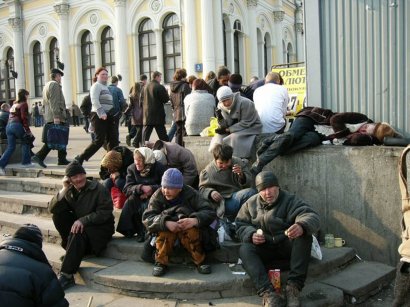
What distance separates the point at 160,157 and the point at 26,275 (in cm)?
340

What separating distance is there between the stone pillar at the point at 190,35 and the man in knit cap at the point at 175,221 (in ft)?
59.0

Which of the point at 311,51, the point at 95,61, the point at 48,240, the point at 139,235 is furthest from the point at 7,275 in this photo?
the point at 95,61

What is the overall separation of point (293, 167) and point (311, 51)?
162 cm

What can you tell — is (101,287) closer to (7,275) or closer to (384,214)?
(7,275)

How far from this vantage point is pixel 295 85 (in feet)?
39.1

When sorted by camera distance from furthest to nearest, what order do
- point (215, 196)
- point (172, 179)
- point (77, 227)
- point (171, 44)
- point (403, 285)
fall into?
point (171, 44) → point (215, 196) → point (77, 227) → point (172, 179) → point (403, 285)

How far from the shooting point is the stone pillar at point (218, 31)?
22297 millimetres

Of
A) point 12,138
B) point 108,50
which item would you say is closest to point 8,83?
point 108,50

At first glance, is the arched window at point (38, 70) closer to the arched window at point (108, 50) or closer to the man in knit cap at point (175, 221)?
the arched window at point (108, 50)

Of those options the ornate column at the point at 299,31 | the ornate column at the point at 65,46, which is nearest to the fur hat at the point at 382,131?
the ornate column at the point at 65,46

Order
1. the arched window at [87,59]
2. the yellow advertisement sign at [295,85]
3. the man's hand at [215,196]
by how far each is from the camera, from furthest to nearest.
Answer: the arched window at [87,59] < the yellow advertisement sign at [295,85] < the man's hand at [215,196]

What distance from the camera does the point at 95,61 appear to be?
26562mm

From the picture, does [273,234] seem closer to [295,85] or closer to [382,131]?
[382,131]

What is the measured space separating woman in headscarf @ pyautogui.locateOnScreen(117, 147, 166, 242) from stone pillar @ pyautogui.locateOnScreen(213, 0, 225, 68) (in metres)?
17.0
